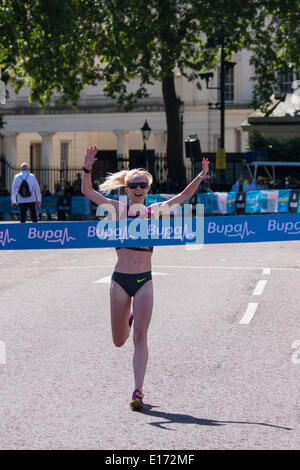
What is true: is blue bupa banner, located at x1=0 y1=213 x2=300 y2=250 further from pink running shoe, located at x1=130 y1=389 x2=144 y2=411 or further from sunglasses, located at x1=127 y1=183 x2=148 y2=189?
pink running shoe, located at x1=130 y1=389 x2=144 y2=411

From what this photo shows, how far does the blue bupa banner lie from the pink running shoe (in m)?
1.48

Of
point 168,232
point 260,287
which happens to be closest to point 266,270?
point 260,287

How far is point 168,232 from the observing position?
8742mm

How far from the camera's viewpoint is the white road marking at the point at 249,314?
11398mm

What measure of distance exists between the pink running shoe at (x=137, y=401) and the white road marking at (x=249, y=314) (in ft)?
14.3

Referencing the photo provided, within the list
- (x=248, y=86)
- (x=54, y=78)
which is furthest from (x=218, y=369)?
(x=248, y=86)

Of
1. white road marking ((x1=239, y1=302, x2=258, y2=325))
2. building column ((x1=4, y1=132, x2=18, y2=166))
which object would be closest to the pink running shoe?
white road marking ((x1=239, y1=302, x2=258, y2=325))

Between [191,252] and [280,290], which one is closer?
[280,290]

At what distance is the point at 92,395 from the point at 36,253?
15.7m

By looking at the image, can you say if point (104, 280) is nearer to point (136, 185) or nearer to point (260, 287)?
point (260, 287)

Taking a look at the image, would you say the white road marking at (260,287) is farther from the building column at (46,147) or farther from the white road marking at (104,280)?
the building column at (46,147)

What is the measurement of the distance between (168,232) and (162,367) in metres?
1.18

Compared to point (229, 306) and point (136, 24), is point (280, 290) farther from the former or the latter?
point (136, 24)
